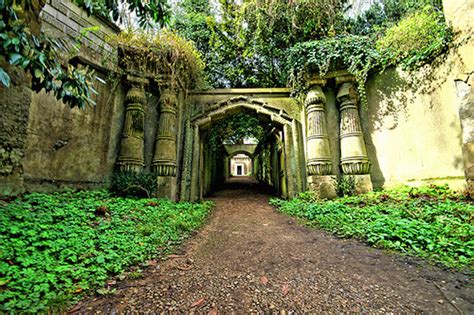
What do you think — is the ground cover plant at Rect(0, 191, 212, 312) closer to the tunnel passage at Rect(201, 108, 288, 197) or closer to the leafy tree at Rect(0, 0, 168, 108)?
the leafy tree at Rect(0, 0, 168, 108)

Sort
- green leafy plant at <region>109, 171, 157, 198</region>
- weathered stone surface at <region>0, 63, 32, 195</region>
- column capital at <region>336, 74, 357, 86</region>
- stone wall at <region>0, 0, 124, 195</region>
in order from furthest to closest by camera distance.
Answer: column capital at <region>336, 74, 357, 86</region>, green leafy plant at <region>109, 171, 157, 198</region>, stone wall at <region>0, 0, 124, 195</region>, weathered stone surface at <region>0, 63, 32, 195</region>

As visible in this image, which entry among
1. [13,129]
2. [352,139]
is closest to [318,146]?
[352,139]

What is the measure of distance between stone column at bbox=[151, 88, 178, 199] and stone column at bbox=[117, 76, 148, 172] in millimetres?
458

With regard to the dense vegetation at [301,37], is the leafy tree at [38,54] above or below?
below

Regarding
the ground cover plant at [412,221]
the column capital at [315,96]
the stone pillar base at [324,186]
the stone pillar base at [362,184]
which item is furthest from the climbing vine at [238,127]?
the ground cover plant at [412,221]

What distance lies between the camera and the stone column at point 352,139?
18.7 ft

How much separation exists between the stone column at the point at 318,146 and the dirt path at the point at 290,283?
304 cm

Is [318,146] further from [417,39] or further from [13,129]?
[13,129]

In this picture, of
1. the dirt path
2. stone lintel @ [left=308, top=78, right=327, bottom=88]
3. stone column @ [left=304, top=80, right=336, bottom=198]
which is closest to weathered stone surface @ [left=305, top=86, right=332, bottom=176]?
stone column @ [left=304, top=80, right=336, bottom=198]

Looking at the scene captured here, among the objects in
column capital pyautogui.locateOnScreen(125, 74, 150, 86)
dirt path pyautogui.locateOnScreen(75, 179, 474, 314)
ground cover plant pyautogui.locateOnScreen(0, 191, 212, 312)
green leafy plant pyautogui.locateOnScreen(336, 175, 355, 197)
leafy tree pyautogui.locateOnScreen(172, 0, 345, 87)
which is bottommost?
dirt path pyautogui.locateOnScreen(75, 179, 474, 314)

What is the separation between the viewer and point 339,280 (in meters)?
2.02

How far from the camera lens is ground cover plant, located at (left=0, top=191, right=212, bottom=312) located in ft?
5.36

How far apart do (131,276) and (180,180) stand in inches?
174

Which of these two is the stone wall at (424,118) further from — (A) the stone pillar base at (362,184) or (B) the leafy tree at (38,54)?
(B) the leafy tree at (38,54)
